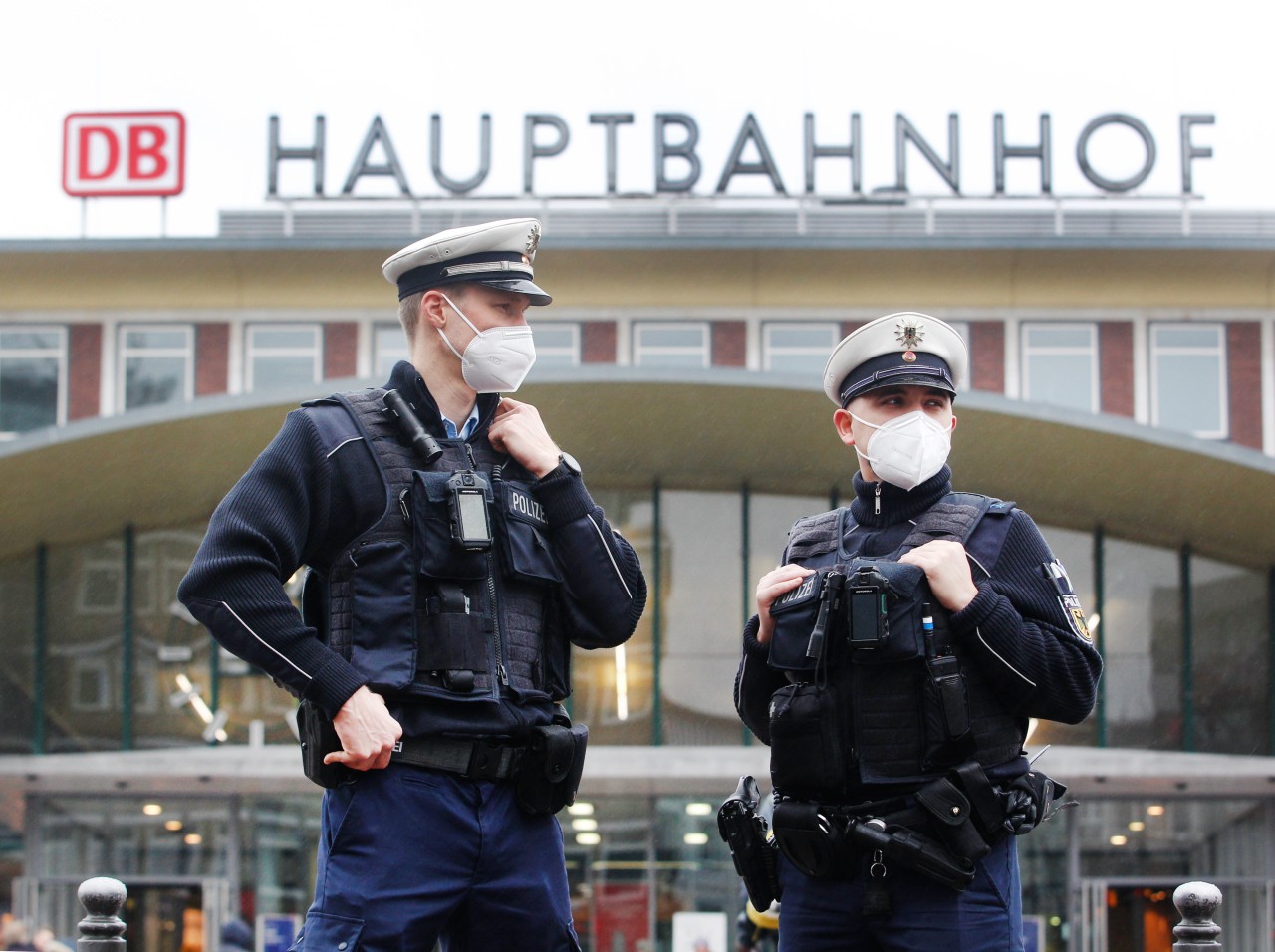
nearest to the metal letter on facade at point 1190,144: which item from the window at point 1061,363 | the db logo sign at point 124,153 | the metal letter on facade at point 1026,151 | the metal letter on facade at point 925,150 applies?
the metal letter on facade at point 1026,151

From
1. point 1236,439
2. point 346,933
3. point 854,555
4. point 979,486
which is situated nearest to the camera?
point 346,933

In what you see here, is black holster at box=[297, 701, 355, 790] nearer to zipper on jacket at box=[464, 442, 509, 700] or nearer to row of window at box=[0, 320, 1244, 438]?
zipper on jacket at box=[464, 442, 509, 700]

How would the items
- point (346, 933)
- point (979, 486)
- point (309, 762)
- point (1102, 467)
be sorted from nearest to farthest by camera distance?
point (346, 933) → point (309, 762) → point (1102, 467) → point (979, 486)

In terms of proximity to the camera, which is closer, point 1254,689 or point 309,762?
point 309,762

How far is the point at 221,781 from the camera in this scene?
2142 centimetres

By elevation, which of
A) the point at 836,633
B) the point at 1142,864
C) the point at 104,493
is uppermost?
the point at 104,493

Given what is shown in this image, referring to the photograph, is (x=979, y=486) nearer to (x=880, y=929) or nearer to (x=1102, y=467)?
(x=1102, y=467)

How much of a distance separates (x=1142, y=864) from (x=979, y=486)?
200 inches

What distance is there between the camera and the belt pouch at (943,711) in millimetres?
4094

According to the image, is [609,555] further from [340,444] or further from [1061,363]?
[1061,363]

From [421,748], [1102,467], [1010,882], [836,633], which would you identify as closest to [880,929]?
[1010,882]

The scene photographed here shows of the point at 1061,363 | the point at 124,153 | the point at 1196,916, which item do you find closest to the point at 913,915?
the point at 1196,916

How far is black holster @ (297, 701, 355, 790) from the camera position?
375 centimetres

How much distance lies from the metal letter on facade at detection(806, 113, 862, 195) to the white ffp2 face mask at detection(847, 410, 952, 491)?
70.1 ft
